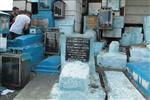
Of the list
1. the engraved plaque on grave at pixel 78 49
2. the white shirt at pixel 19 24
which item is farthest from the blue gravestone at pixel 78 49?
the white shirt at pixel 19 24

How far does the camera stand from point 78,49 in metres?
5.10

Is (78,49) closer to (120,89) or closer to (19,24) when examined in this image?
(120,89)

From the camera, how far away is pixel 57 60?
19.9 feet

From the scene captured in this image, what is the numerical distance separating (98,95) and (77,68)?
19.7 inches

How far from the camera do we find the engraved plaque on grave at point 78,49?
16.7 feet

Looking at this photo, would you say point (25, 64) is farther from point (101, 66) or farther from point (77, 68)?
point (101, 66)

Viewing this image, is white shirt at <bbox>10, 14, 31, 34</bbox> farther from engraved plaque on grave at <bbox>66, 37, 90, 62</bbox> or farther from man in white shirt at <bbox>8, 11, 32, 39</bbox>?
engraved plaque on grave at <bbox>66, 37, 90, 62</bbox>

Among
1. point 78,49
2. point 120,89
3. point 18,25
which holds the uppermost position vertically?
point 18,25

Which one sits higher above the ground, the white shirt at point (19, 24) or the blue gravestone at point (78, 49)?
the white shirt at point (19, 24)

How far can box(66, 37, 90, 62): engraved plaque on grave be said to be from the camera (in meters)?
5.09

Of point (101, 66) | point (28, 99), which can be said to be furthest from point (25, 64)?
point (101, 66)

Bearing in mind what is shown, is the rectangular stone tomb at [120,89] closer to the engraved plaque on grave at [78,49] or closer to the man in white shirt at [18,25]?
the engraved plaque on grave at [78,49]

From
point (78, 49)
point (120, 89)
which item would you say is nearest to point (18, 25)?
point (78, 49)

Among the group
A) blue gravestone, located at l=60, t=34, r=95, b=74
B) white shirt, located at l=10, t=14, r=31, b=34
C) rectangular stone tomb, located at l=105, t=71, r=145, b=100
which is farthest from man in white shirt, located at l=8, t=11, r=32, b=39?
rectangular stone tomb, located at l=105, t=71, r=145, b=100
